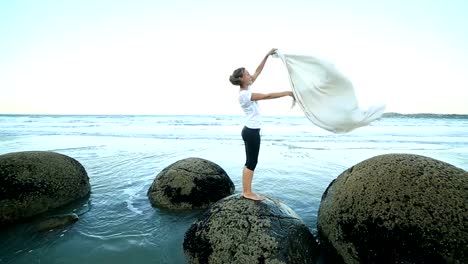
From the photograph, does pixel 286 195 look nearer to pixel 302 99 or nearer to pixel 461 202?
pixel 302 99

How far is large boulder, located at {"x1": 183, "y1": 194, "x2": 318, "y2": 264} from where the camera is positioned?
4004 millimetres

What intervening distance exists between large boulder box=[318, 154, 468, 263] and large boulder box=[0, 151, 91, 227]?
5.41 m

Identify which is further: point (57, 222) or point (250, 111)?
point (57, 222)

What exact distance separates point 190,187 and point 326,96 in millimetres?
3342

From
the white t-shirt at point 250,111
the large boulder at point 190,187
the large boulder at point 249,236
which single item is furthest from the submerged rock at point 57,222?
the white t-shirt at point 250,111

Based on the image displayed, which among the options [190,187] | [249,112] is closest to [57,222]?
[190,187]

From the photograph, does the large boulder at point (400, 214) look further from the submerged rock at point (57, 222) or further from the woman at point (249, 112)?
the submerged rock at point (57, 222)

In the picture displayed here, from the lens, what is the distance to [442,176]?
13.0 ft

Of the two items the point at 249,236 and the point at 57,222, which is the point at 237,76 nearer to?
the point at 249,236

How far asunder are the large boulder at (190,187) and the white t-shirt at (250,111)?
2333 millimetres

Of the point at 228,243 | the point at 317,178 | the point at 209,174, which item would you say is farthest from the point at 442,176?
the point at 317,178

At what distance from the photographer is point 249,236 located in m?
4.11

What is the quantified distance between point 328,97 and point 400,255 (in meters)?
2.28

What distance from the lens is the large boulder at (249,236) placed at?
4.00m
